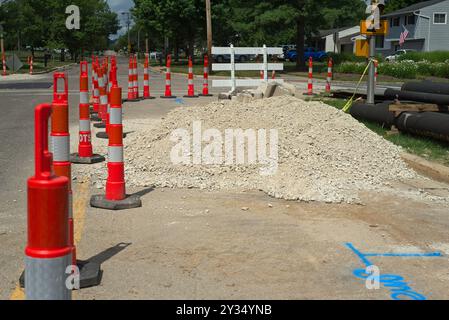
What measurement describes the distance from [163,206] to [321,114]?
3.93 metres

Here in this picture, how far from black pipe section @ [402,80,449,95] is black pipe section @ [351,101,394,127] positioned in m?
1.07

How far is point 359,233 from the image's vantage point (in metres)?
5.62

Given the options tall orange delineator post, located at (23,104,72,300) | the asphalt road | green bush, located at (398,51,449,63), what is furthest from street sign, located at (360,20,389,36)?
green bush, located at (398,51,449,63)

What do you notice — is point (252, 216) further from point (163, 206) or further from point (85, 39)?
Result: point (85, 39)

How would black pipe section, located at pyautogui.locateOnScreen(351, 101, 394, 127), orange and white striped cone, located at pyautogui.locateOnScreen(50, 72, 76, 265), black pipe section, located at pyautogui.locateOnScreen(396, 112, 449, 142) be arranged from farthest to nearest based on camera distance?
black pipe section, located at pyautogui.locateOnScreen(351, 101, 394, 127) → black pipe section, located at pyautogui.locateOnScreen(396, 112, 449, 142) → orange and white striped cone, located at pyautogui.locateOnScreen(50, 72, 76, 265)

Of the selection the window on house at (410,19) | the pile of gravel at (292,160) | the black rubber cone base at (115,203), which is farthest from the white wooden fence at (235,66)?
the window on house at (410,19)

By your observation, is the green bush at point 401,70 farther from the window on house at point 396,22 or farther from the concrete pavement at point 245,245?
the window on house at point 396,22

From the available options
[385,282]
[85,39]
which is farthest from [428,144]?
[85,39]

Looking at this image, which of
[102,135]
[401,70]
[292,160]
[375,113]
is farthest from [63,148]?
[401,70]

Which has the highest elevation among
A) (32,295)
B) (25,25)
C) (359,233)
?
(25,25)

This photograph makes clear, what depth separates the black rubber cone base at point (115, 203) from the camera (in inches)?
250

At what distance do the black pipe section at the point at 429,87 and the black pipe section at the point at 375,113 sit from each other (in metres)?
1.07

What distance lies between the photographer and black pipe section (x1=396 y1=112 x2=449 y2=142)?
9.62m

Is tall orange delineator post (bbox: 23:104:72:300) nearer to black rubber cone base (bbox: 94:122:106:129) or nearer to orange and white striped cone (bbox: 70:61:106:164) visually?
orange and white striped cone (bbox: 70:61:106:164)
